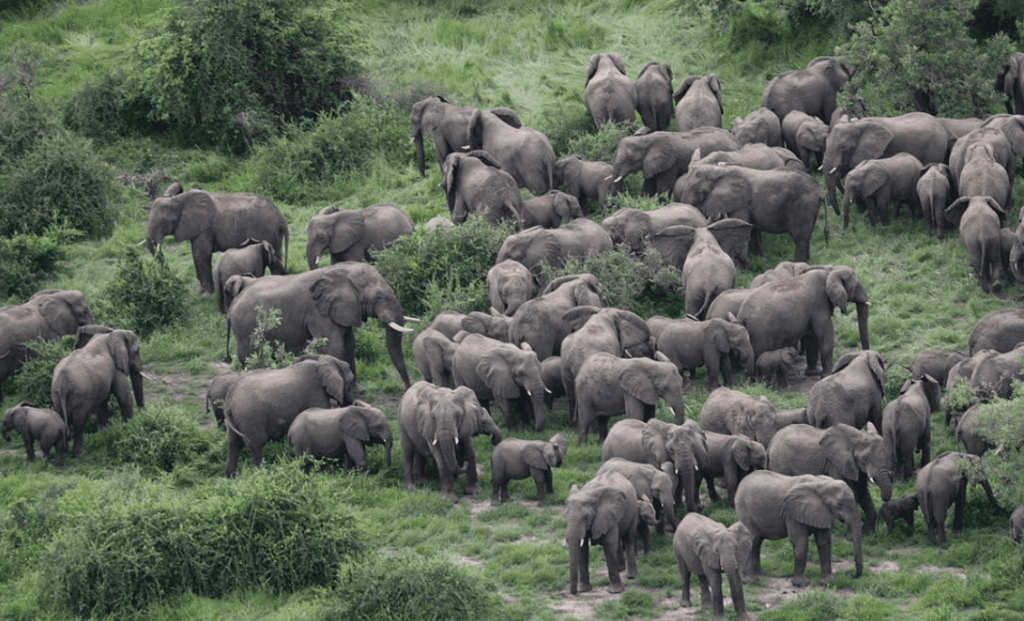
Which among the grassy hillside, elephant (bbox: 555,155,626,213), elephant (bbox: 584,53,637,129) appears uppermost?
elephant (bbox: 584,53,637,129)

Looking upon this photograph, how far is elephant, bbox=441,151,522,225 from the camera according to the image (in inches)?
1152

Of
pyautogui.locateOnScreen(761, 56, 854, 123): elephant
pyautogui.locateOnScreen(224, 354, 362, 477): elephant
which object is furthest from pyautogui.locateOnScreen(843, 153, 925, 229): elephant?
pyautogui.locateOnScreen(224, 354, 362, 477): elephant

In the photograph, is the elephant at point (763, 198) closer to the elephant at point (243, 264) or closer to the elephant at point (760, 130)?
the elephant at point (760, 130)

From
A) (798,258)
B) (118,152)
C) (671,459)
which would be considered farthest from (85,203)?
(671,459)

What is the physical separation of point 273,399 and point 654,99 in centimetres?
1354

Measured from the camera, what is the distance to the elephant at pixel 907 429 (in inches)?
833

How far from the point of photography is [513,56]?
1523 inches

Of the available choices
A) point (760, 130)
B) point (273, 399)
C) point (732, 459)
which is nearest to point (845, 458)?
point (732, 459)

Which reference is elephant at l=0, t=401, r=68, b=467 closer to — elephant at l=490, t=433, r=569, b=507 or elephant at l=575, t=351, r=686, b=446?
elephant at l=490, t=433, r=569, b=507

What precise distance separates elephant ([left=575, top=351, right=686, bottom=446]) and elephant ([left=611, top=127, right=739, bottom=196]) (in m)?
7.80

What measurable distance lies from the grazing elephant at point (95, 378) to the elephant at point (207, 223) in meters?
4.43

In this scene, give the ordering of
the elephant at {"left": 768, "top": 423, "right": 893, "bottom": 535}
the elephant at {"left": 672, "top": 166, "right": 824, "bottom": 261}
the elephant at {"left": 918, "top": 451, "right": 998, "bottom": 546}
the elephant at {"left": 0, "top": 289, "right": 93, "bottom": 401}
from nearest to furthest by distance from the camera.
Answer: the elephant at {"left": 918, "top": 451, "right": 998, "bottom": 546}
the elephant at {"left": 768, "top": 423, "right": 893, "bottom": 535}
the elephant at {"left": 0, "top": 289, "right": 93, "bottom": 401}
the elephant at {"left": 672, "top": 166, "right": 824, "bottom": 261}

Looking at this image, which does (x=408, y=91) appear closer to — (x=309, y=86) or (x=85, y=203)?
(x=309, y=86)

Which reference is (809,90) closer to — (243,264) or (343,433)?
(243,264)
